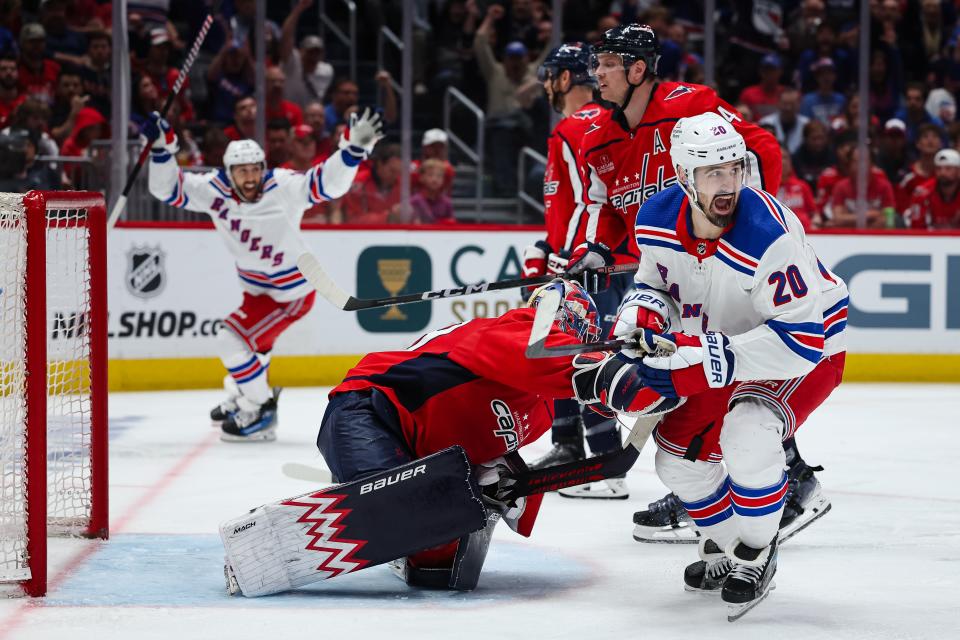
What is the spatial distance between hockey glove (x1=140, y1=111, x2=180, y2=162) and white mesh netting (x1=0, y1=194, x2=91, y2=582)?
90 centimetres

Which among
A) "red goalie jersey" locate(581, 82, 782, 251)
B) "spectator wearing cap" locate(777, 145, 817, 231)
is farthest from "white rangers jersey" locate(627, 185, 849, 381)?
"spectator wearing cap" locate(777, 145, 817, 231)

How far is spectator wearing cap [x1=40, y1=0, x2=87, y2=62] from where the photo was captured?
6996 millimetres

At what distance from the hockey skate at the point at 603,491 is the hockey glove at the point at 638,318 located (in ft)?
4.58

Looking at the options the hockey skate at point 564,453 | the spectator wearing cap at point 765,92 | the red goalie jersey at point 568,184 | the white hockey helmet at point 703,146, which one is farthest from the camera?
the spectator wearing cap at point 765,92

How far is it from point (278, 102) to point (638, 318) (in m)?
4.51

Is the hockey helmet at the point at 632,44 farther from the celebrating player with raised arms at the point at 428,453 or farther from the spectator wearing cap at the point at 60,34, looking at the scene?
the spectator wearing cap at the point at 60,34

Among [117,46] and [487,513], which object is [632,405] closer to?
[487,513]

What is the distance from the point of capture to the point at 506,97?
754 cm

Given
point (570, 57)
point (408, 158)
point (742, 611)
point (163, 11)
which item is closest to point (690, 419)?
point (742, 611)

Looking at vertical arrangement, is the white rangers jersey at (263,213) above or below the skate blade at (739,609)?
above

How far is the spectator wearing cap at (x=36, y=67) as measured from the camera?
6875 mm

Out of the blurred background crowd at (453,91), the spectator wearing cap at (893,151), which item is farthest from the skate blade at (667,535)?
the spectator wearing cap at (893,151)

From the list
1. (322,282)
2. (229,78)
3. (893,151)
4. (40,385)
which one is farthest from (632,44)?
(893,151)

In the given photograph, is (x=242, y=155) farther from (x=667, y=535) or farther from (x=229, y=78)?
(x=667, y=535)
